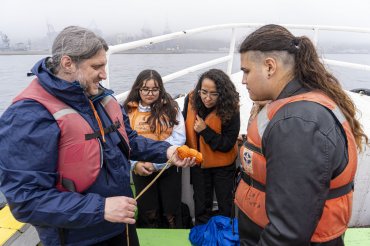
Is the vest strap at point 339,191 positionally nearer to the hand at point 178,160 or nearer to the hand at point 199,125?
the hand at point 178,160

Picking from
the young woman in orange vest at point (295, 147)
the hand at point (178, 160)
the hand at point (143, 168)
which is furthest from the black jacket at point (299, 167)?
the hand at point (143, 168)

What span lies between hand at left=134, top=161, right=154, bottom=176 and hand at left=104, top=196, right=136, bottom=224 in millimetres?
960

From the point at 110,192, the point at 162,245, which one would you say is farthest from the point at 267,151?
the point at 162,245

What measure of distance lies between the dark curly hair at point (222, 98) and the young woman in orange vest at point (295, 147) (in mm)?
1197

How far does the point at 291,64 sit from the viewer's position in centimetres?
112

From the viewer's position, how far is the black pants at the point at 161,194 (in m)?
2.55

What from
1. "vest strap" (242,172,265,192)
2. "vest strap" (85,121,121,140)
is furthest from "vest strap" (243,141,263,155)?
"vest strap" (85,121,121,140)

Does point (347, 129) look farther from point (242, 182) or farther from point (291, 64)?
point (242, 182)

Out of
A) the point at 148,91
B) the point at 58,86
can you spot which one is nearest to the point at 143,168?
the point at 148,91

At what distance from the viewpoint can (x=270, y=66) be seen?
111cm

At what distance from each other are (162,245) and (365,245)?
156 centimetres

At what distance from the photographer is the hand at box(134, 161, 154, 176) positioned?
234 cm

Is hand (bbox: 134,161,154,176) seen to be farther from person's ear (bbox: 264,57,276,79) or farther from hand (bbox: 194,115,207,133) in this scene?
person's ear (bbox: 264,57,276,79)

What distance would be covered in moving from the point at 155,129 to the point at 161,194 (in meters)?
0.58
